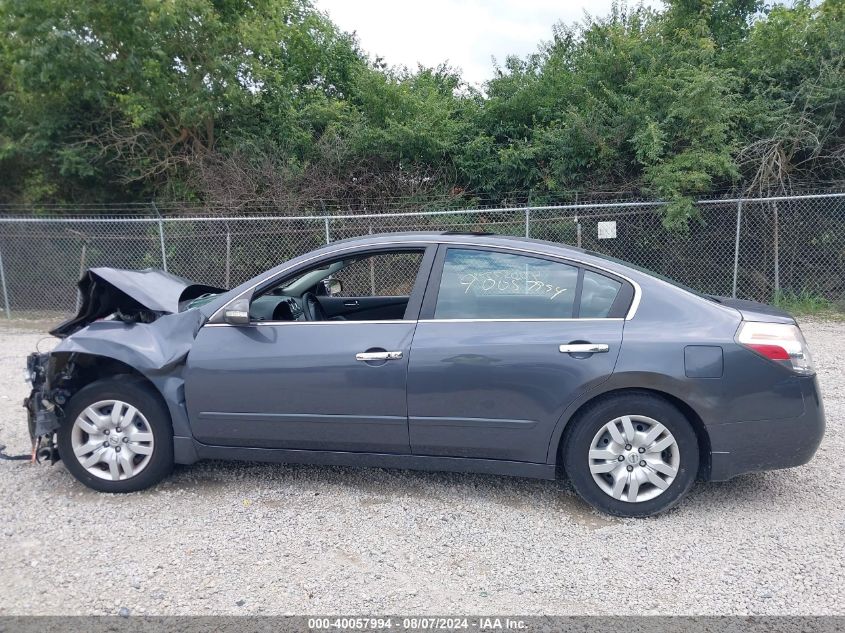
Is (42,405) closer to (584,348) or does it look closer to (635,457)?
(584,348)

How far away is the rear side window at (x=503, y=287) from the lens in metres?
3.86

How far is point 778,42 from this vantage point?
411 inches

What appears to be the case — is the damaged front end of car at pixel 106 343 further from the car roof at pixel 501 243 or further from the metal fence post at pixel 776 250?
the metal fence post at pixel 776 250

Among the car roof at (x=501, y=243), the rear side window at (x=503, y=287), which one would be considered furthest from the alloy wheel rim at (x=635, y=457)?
the car roof at (x=501, y=243)

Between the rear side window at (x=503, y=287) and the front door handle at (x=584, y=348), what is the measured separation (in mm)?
243

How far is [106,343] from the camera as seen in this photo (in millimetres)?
4035

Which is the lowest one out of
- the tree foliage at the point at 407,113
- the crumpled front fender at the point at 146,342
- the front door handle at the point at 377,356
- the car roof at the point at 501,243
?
the front door handle at the point at 377,356

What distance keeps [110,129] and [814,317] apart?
12767 mm

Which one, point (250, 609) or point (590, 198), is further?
point (590, 198)

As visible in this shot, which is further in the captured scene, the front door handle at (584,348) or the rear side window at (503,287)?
the rear side window at (503,287)

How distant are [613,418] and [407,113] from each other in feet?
33.0

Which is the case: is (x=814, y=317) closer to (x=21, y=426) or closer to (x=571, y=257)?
(x=571, y=257)

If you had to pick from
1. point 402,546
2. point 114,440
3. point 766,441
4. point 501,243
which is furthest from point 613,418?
point 114,440

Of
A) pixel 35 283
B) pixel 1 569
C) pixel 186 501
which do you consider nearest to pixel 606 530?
pixel 186 501
